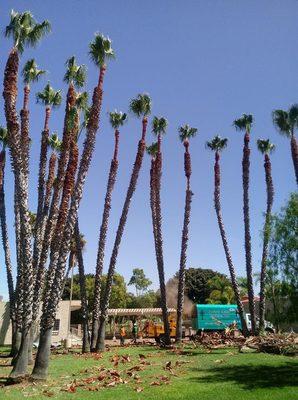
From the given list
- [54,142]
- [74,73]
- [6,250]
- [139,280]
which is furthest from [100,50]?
[139,280]

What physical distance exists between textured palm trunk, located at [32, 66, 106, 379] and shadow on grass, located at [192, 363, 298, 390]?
5951 millimetres

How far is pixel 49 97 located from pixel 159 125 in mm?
11984

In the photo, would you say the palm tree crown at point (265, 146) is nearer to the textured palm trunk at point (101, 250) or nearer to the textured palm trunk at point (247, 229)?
the textured palm trunk at point (247, 229)

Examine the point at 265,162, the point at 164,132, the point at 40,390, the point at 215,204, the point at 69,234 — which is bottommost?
the point at 40,390

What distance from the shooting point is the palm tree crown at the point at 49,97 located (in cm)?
2686

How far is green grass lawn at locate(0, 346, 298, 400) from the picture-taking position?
42.4 feet

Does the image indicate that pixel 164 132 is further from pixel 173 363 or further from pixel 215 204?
pixel 173 363

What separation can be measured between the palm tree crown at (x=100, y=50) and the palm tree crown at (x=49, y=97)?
187 inches

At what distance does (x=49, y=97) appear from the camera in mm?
26969

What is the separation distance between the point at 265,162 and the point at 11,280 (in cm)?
2156

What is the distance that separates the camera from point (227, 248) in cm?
3325

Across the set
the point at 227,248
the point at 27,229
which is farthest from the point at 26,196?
the point at 227,248

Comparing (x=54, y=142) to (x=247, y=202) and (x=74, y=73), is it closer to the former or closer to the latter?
(x=74, y=73)

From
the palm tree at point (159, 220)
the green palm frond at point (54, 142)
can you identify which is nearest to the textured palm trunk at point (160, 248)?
the palm tree at point (159, 220)
